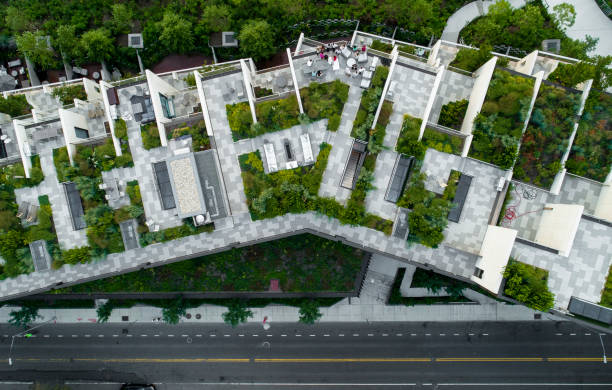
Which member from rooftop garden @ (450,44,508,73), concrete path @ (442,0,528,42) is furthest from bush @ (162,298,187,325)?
concrete path @ (442,0,528,42)

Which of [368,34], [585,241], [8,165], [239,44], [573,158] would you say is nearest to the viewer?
[585,241]

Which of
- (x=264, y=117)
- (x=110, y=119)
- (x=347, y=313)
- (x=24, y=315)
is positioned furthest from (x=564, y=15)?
(x=24, y=315)

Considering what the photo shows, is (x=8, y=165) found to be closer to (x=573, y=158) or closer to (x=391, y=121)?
(x=391, y=121)

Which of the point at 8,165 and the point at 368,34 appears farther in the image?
the point at 368,34

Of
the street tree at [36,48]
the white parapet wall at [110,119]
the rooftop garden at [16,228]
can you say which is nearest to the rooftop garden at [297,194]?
the white parapet wall at [110,119]

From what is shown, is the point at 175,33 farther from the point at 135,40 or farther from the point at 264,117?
the point at 264,117

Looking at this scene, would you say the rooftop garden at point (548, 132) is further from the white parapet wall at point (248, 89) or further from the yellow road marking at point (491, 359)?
the white parapet wall at point (248, 89)

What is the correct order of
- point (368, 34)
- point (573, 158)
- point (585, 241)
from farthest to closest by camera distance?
point (368, 34)
point (573, 158)
point (585, 241)

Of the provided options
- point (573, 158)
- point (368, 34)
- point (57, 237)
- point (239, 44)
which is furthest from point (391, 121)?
point (57, 237)
